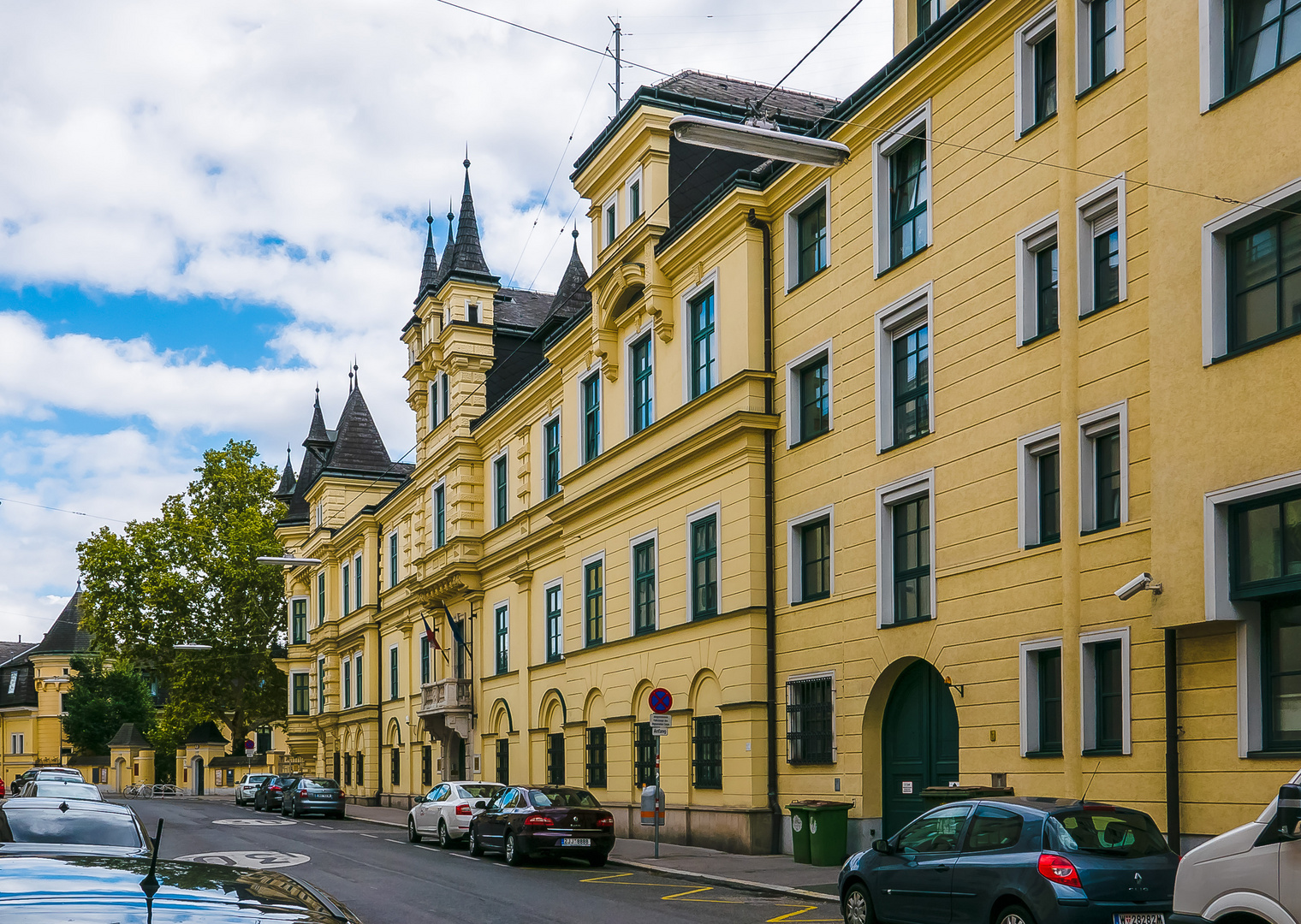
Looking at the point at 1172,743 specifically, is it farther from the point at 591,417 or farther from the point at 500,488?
the point at 500,488

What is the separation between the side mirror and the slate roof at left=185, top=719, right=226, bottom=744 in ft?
259

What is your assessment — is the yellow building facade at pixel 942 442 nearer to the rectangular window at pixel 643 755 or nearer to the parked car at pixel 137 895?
the rectangular window at pixel 643 755

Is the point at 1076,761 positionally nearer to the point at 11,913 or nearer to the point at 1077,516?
the point at 1077,516

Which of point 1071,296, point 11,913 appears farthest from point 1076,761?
point 11,913

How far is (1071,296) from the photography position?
17766 millimetres

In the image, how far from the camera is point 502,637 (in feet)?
134

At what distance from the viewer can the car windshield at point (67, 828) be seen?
40.2ft

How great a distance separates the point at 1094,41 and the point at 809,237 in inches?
309

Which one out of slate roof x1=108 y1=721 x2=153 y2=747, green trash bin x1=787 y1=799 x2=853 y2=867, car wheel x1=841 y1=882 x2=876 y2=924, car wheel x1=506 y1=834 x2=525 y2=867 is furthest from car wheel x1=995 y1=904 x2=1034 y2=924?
slate roof x1=108 y1=721 x2=153 y2=747

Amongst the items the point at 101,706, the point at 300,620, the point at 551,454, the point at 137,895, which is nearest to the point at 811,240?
the point at 551,454

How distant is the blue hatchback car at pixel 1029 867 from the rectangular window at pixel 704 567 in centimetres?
1316

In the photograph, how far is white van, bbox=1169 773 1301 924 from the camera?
27.1 feet

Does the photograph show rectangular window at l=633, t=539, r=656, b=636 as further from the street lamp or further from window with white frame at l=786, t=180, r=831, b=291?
the street lamp

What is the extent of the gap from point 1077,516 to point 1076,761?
118 inches
